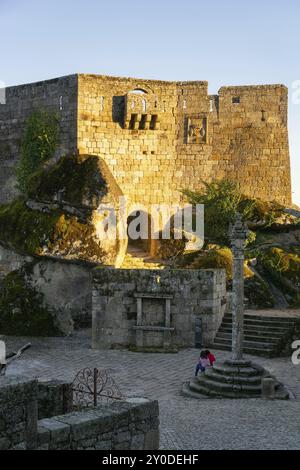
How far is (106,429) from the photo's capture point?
8.34m

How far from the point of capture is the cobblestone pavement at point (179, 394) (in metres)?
10.5

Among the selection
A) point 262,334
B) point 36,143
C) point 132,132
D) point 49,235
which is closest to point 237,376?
point 262,334

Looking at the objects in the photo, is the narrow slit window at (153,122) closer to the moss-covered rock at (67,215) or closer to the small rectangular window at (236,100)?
the small rectangular window at (236,100)

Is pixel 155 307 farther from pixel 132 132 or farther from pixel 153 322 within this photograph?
pixel 132 132

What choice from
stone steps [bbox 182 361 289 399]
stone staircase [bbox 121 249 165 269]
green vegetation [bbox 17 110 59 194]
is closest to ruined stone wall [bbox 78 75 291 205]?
green vegetation [bbox 17 110 59 194]

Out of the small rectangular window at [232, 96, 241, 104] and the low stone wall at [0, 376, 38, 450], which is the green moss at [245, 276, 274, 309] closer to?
the small rectangular window at [232, 96, 241, 104]

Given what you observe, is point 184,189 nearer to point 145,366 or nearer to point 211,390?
point 145,366

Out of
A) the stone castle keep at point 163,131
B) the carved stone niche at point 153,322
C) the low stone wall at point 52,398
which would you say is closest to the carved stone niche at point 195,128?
the stone castle keep at point 163,131

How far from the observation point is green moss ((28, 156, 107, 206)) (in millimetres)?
24219

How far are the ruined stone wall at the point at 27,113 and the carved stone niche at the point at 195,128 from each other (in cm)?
578

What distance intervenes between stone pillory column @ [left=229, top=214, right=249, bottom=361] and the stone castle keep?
1608 centimetres
